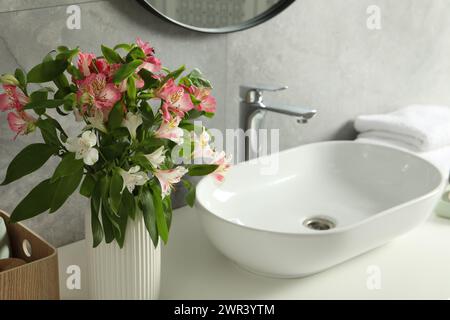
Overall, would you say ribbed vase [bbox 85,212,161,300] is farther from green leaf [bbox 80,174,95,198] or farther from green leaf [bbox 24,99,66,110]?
green leaf [bbox 24,99,66,110]

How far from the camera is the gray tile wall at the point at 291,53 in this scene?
1.17m

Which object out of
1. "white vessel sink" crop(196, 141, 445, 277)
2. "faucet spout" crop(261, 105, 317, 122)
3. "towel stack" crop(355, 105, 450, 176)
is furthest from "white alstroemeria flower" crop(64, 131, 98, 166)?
"towel stack" crop(355, 105, 450, 176)

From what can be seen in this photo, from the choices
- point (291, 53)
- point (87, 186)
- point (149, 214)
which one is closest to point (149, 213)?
point (149, 214)

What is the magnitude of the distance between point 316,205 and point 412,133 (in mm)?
442

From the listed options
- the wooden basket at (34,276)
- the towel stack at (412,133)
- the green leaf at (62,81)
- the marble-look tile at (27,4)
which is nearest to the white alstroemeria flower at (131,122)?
the green leaf at (62,81)

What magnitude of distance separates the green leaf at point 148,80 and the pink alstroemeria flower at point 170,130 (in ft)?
0.22

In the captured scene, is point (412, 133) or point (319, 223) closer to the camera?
point (319, 223)

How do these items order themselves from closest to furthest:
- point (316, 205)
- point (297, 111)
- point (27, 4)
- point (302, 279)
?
point (27, 4)
point (302, 279)
point (297, 111)
point (316, 205)

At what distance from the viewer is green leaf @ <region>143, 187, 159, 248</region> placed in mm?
1003

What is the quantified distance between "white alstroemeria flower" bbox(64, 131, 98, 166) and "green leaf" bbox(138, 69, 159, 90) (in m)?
0.12

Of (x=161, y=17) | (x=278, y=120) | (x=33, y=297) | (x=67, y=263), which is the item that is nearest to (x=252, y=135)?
(x=278, y=120)

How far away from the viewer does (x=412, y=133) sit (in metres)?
1.76

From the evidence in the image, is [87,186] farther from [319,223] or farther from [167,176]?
[319,223]

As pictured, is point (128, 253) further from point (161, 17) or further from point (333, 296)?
point (161, 17)
